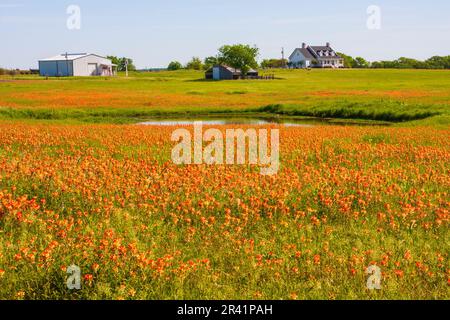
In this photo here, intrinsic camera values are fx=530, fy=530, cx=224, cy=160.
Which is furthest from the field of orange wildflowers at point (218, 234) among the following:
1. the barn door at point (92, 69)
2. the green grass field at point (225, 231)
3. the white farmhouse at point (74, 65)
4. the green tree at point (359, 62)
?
the green tree at point (359, 62)

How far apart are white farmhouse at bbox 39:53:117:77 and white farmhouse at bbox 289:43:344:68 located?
64907mm

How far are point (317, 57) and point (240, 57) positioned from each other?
56586mm

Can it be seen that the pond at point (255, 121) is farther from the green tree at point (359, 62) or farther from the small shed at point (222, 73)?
the green tree at point (359, 62)

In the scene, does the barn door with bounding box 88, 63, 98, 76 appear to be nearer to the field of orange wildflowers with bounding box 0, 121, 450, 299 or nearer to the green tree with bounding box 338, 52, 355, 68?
the green tree with bounding box 338, 52, 355, 68

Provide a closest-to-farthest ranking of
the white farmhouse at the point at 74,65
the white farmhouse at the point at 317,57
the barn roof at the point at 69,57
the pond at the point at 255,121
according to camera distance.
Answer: the pond at the point at 255,121, the barn roof at the point at 69,57, the white farmhouse at the point at 74,65, the white farmhouse at the point at 317,57

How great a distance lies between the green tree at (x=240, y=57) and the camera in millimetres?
122438

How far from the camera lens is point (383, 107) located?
44438 mm

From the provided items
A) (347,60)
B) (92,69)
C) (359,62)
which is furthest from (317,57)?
(92,69)

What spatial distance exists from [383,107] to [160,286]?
40.8 metres

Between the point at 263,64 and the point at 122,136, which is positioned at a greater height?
Answer: the point at 263,64

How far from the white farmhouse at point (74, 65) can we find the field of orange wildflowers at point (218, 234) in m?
127

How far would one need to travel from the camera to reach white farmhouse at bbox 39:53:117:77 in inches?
5271
